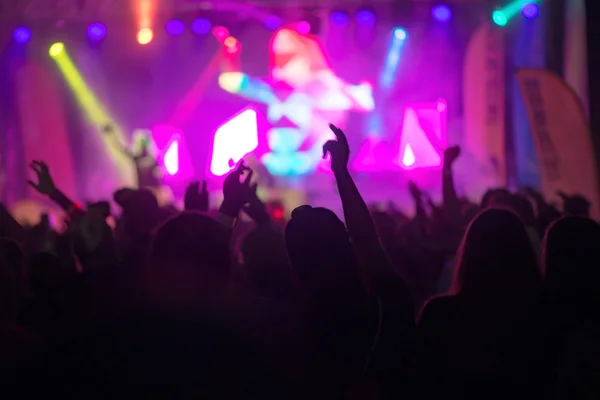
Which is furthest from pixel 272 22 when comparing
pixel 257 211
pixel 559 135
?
pixel 257 211

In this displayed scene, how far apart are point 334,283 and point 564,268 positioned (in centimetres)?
67

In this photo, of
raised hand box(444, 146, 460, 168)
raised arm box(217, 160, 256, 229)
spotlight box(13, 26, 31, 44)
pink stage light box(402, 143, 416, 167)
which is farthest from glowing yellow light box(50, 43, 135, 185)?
raised arm box(217, 160, 256, 229)

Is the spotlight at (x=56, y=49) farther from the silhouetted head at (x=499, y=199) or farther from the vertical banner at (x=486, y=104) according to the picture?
the silhouetted head at (x=499, y=199)

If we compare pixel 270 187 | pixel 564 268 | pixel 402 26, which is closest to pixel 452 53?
pixel 402 26

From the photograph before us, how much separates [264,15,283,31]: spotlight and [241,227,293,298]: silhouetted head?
25.8 ft

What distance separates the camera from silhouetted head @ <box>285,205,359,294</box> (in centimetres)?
167

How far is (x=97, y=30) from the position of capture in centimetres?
1042

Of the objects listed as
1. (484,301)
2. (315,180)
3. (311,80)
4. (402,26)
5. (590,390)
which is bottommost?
(590,390)

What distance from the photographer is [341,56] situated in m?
10.5

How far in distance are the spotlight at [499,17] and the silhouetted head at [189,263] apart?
9.02m

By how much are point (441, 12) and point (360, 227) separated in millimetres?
8608

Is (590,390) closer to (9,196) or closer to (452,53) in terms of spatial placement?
(452,53)

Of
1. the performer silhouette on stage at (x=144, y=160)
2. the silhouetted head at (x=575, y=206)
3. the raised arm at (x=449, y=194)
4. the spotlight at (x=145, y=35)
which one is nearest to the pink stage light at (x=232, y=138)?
the performer silhouette on stage at (x=144, y=160)

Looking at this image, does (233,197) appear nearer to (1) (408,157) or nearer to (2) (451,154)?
(2) (451,154)
